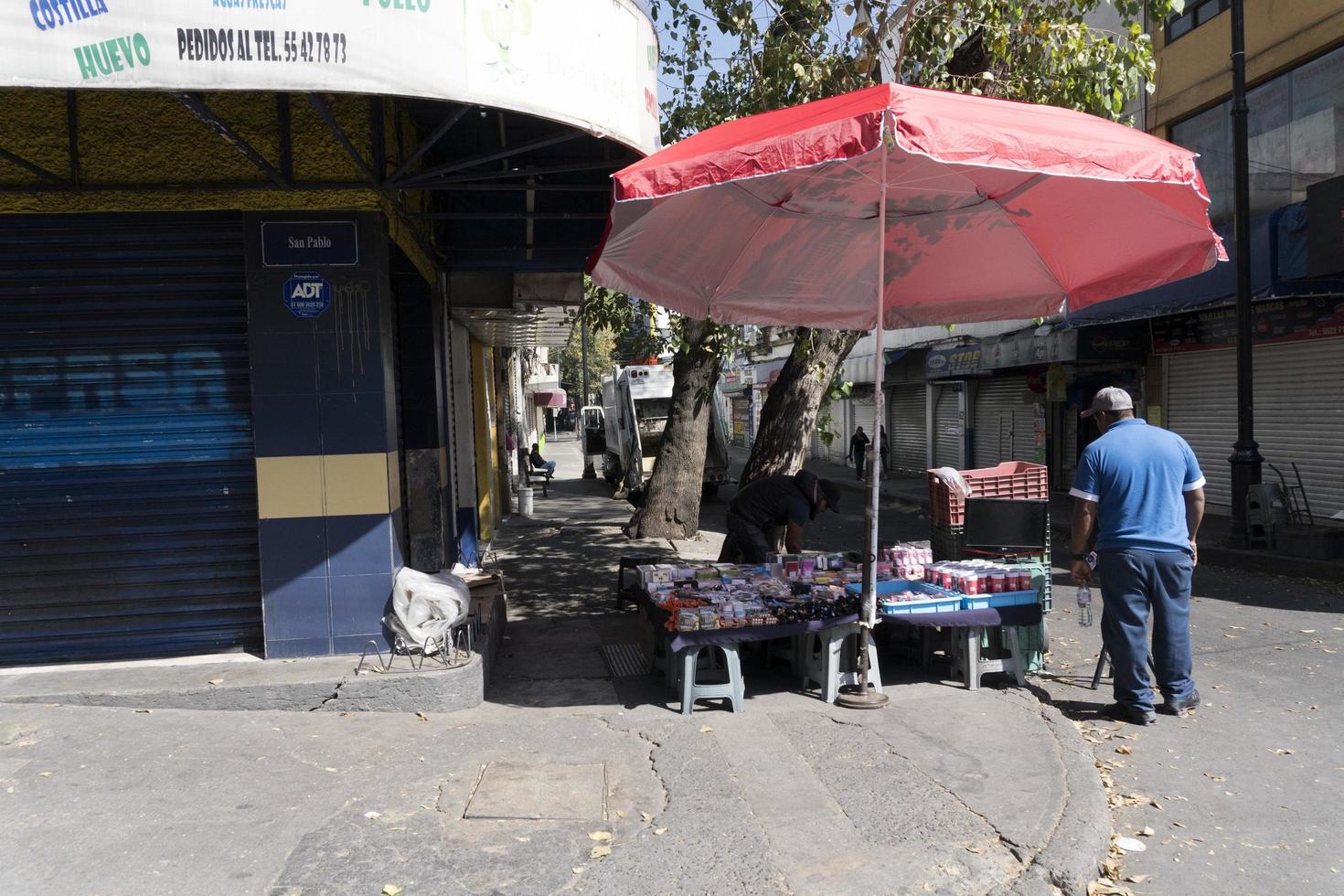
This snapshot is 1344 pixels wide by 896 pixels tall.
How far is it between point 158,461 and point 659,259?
3.56 m

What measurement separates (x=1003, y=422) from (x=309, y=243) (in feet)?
64.3

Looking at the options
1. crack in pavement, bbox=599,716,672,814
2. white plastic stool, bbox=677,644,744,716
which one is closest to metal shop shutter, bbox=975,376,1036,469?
white plastic stool, bbox=677,644,744,716

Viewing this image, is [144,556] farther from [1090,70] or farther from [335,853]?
[1090,70]

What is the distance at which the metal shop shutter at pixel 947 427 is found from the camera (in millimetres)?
24938

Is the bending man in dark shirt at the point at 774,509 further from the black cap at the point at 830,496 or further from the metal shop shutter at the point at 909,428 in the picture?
the metal shop shutter at the point at 909,428

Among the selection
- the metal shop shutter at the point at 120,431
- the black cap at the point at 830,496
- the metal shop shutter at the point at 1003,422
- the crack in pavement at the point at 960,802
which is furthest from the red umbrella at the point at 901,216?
the metal shop shutter at the point at 1003,422

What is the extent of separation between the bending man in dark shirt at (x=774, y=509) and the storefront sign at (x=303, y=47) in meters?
3.93

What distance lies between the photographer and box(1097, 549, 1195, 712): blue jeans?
5.58 meters

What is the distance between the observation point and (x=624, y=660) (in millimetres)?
7375

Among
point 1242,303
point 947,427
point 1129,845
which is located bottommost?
point 1129,845

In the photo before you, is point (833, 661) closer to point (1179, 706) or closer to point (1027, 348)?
point (1179, 706)

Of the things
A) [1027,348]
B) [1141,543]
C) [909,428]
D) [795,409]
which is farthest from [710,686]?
[909,428]

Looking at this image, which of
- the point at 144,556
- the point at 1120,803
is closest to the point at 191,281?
the point at 144,556

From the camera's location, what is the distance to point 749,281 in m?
7.27
